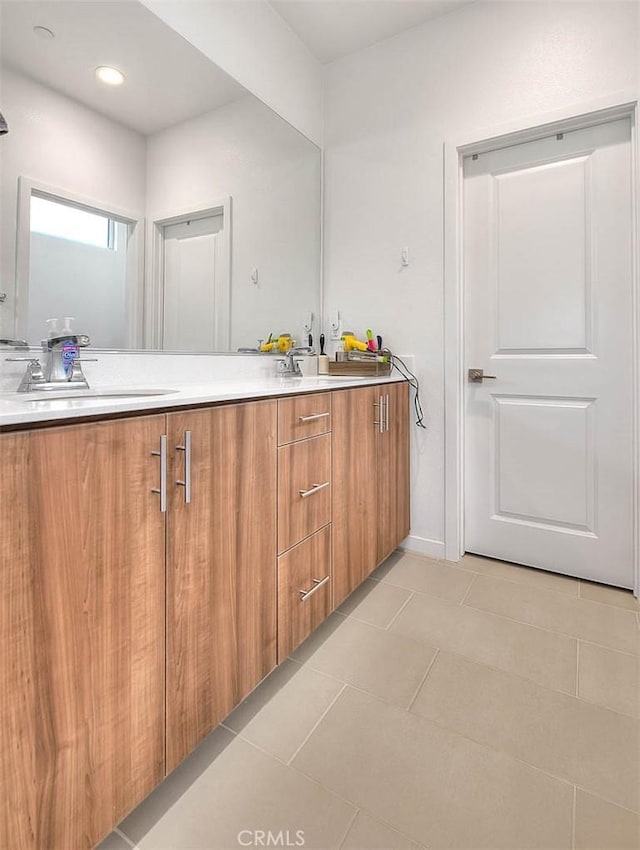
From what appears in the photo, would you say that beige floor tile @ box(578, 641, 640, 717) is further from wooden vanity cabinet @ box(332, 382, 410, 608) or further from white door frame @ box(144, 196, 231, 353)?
white door frame @ box(144, 196, 231, 353)

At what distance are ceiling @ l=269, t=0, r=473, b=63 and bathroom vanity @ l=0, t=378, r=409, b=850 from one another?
2027mm

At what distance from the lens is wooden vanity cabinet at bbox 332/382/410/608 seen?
5.14ft

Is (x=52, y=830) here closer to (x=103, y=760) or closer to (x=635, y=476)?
(x=103, y=760)

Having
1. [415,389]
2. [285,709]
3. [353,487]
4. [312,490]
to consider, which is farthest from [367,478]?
[285,709]

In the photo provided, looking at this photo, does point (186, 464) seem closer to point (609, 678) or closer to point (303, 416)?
point (303, 416)

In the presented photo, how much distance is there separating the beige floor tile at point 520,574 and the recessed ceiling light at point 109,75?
232cm

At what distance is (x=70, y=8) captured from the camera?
4.07ft

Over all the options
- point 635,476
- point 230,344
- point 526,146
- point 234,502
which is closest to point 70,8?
point 230,344

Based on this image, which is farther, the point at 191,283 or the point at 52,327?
the point at 191,283

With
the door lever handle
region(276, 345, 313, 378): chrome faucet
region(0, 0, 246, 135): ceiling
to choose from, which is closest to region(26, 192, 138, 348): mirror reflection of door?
region(0, 0, 246, 135): ceiling

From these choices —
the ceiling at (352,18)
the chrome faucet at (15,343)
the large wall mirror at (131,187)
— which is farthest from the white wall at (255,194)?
the chrome faucet at (15,343)

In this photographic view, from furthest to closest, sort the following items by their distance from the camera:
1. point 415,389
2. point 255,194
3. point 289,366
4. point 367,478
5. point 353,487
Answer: point 415,389 → point 289,366 → point 255,194 → point 367,478 → point 353,487

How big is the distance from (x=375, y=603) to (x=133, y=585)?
121 centimetres

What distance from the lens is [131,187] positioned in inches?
56.4
